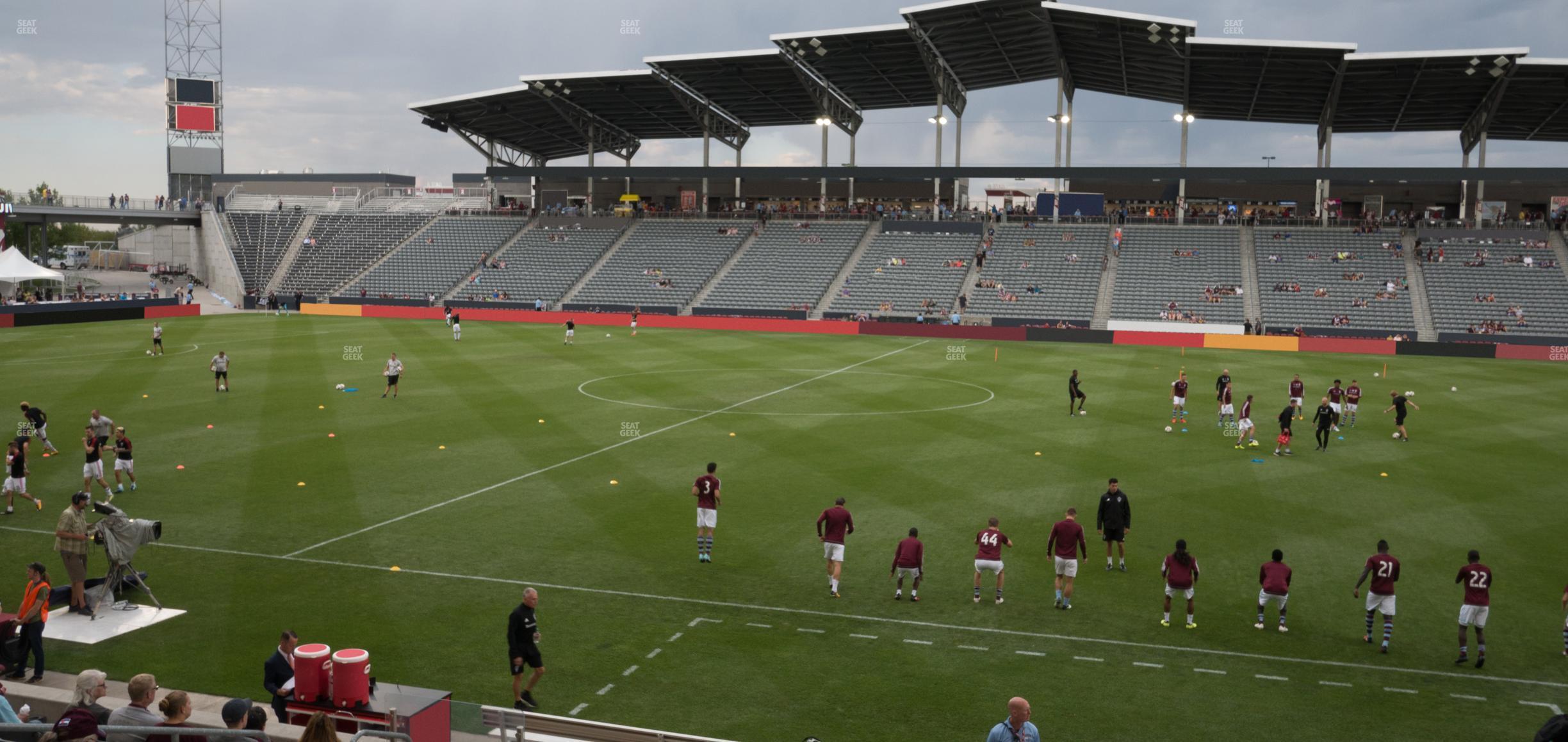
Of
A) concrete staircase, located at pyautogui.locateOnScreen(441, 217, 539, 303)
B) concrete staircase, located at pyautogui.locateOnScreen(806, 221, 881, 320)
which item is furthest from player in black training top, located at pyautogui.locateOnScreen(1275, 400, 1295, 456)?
concrete staircase, located at pyautogui.locateOnScreen(441, 217, 539, 303)

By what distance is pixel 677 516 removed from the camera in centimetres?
2111

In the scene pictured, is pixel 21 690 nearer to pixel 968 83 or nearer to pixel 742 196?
pixel 968 83

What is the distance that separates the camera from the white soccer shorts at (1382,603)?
14727 millimetres

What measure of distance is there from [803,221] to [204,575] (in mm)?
69684

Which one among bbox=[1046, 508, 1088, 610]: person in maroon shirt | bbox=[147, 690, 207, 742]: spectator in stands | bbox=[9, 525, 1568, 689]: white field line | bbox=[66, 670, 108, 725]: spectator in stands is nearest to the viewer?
bbox=[147, 690, 207, 742]: spectator in stands

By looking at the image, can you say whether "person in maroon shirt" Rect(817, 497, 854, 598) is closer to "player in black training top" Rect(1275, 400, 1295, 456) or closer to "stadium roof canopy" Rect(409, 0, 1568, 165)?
"player in black training top" Rect(1275, 400, 1295, 456)

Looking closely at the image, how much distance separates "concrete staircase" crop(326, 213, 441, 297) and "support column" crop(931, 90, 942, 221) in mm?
43259

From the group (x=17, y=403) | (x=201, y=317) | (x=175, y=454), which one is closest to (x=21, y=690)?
(x=175, y=454)

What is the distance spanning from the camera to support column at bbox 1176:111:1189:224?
71438 mm

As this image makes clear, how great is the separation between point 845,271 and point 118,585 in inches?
2440

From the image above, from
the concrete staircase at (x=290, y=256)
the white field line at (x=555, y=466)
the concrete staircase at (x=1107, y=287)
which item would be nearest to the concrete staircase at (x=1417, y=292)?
the concrete staircase at (x=1107, y=287)

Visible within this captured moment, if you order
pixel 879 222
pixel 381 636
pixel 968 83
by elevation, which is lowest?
pixel 381 636

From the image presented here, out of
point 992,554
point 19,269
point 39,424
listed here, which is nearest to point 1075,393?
point 992,554

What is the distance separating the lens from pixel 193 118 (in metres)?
93.8
